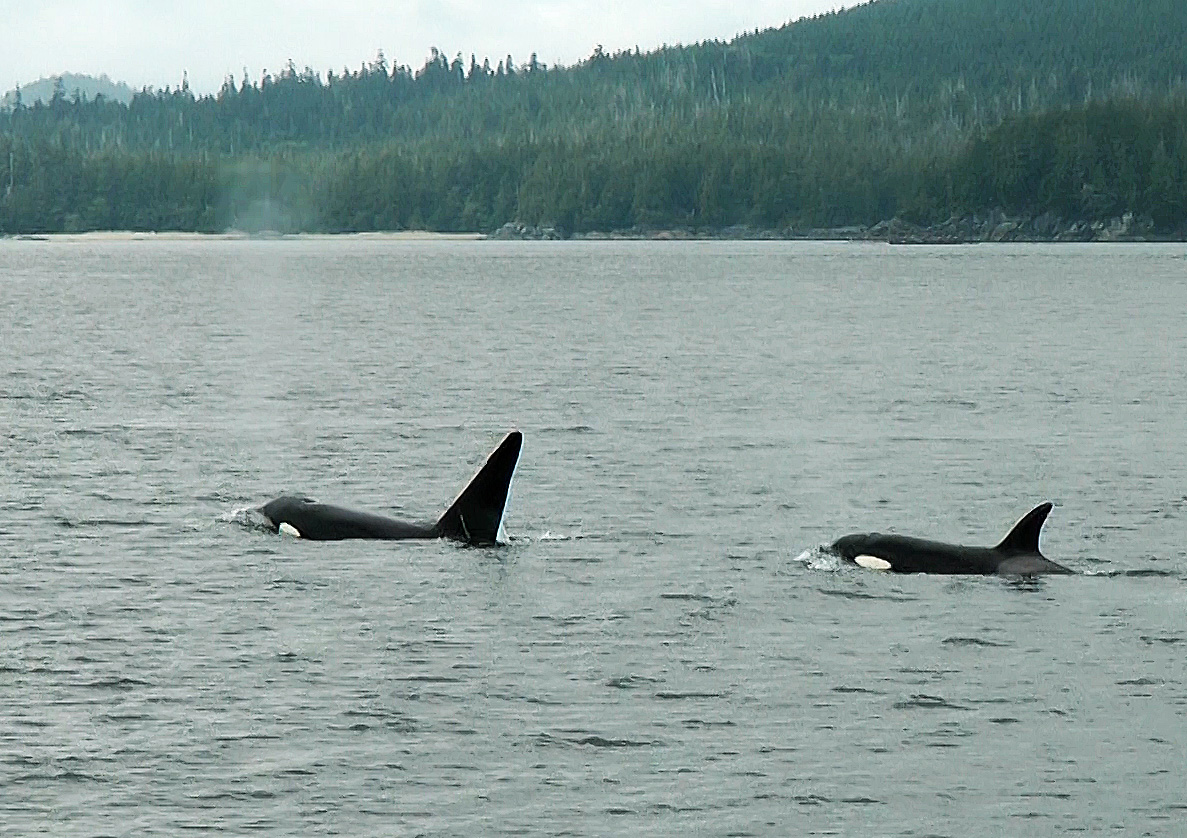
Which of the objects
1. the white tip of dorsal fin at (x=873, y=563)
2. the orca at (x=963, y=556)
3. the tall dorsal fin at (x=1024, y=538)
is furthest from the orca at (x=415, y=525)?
the tall dorsal fin at (x=1024, y=538)

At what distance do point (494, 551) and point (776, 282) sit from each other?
410 ft

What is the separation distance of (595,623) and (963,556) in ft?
17.9

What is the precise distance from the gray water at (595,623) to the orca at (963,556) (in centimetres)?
50

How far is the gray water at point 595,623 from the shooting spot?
57.3ft

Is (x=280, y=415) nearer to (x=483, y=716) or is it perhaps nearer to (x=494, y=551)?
(x=494, y=551)

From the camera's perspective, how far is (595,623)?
23.9m

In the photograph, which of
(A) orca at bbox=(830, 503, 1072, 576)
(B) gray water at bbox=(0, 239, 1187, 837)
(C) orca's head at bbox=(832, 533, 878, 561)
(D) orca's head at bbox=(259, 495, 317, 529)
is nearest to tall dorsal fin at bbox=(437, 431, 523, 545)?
(B) gray water at bbox=(0, 239, 1187, 837)

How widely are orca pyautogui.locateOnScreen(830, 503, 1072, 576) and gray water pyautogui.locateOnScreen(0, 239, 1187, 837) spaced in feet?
1.65

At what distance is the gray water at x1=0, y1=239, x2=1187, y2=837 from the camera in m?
17.5

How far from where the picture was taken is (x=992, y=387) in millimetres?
60781

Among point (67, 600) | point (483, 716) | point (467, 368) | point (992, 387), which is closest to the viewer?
point (483, 716)

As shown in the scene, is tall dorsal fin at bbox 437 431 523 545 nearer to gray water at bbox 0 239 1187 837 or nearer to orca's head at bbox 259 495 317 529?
gray water at bbox 0 239 1187 837

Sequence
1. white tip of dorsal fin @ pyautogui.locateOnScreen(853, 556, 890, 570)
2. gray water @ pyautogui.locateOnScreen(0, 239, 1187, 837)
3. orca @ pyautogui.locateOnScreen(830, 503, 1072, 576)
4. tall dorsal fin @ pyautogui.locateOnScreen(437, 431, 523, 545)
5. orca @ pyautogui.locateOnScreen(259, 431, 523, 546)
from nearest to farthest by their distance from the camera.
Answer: gray water @ pyautogui.locateOnScreen(0, 239, 1187, 837)
orca @ pyautogui.locateOnScreen(830, 503, 1072, 576)
white tip of dorsal fin @ pyautogui.locateOnScreen(853, 556, 890, 570)
tall dorsal fin @ pyautogui.locateOnScreen(437, 431, 523, 545)
orca @ pyautogui.locateOnScreen(259, 431, 523, 546)

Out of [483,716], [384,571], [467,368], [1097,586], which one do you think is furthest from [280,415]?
[483,716]
